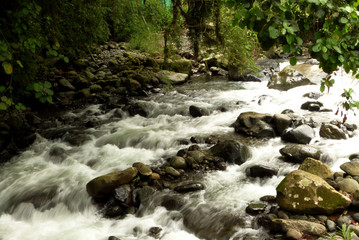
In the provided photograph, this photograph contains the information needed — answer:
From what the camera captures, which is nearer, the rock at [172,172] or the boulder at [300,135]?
the rock at [172,172]

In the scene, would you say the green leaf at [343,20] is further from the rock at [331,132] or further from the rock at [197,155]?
the rock at [331,132]

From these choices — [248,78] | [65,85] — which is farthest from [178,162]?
[248,78]

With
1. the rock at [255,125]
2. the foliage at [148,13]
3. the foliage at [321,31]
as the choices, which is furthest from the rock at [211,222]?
the foliage at [148,13]

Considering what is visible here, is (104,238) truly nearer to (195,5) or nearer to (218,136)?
(218,136)

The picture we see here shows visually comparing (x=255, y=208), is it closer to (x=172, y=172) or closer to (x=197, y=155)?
(x=172, y=172)

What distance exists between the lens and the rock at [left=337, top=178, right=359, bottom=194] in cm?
345

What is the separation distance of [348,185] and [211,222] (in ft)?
6.00

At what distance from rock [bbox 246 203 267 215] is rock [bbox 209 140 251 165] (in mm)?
1276

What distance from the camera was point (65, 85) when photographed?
905cm

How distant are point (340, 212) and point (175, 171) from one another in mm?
2351

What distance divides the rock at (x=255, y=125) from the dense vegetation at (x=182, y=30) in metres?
1.80

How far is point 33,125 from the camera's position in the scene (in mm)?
6820

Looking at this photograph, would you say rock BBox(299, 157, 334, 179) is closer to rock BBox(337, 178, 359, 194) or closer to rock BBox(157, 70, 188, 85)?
rock BBox(337, 178, 359, 194)

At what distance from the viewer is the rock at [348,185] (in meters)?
3.45
